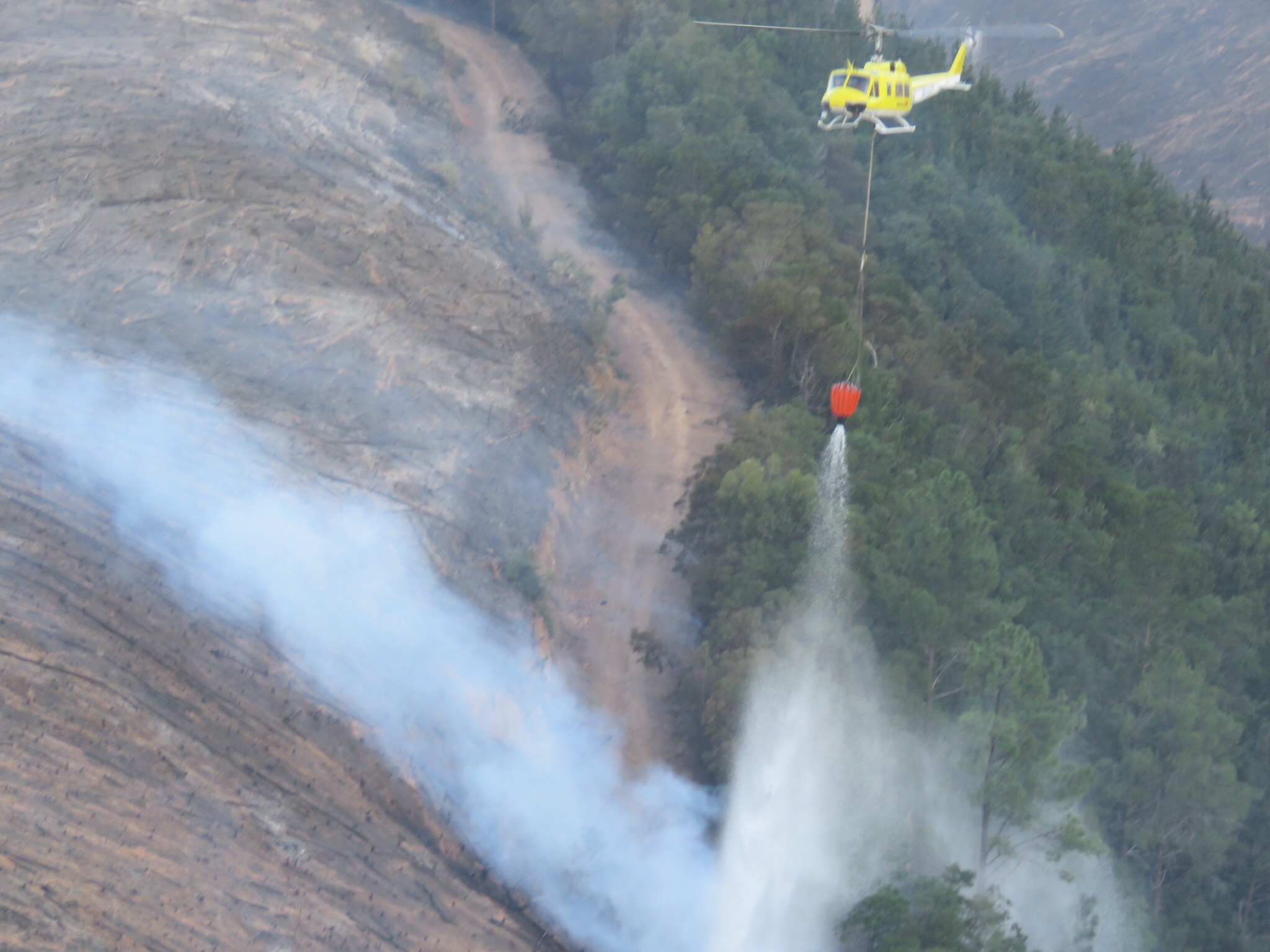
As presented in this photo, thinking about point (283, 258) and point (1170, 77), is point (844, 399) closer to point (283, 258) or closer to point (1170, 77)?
point (283, 258)

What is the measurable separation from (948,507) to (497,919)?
13.8 m

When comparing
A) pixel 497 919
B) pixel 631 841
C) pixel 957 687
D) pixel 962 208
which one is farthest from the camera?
pixel 962 208

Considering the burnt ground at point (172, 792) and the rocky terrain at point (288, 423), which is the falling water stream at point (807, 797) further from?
the burnt ground at point (172, 792)

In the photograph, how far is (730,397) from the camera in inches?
1329

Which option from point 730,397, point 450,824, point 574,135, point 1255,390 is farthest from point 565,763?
point 1255,390

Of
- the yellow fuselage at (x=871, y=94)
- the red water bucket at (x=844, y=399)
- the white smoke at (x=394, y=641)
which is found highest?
the yellow fuselage at (x=871, y=94)

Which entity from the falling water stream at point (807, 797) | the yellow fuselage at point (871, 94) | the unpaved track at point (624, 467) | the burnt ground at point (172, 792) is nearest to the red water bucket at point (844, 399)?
the falling water stream at point (807, 797)

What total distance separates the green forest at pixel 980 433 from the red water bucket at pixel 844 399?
5.69ft

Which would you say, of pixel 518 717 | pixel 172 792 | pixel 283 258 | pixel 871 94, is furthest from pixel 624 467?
pixel 172 792

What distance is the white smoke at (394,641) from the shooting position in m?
20.2

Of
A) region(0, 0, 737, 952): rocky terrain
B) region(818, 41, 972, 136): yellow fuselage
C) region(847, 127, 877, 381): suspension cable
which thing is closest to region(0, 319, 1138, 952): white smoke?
region(0, 0, 737, 952): rocky terrain

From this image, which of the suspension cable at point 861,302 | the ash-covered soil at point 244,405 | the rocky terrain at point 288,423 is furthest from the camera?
the suspension cable at point 861,302

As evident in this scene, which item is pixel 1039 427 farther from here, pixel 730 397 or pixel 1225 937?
pixel 1225 937

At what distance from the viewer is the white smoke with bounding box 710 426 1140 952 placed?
71.5 feet
